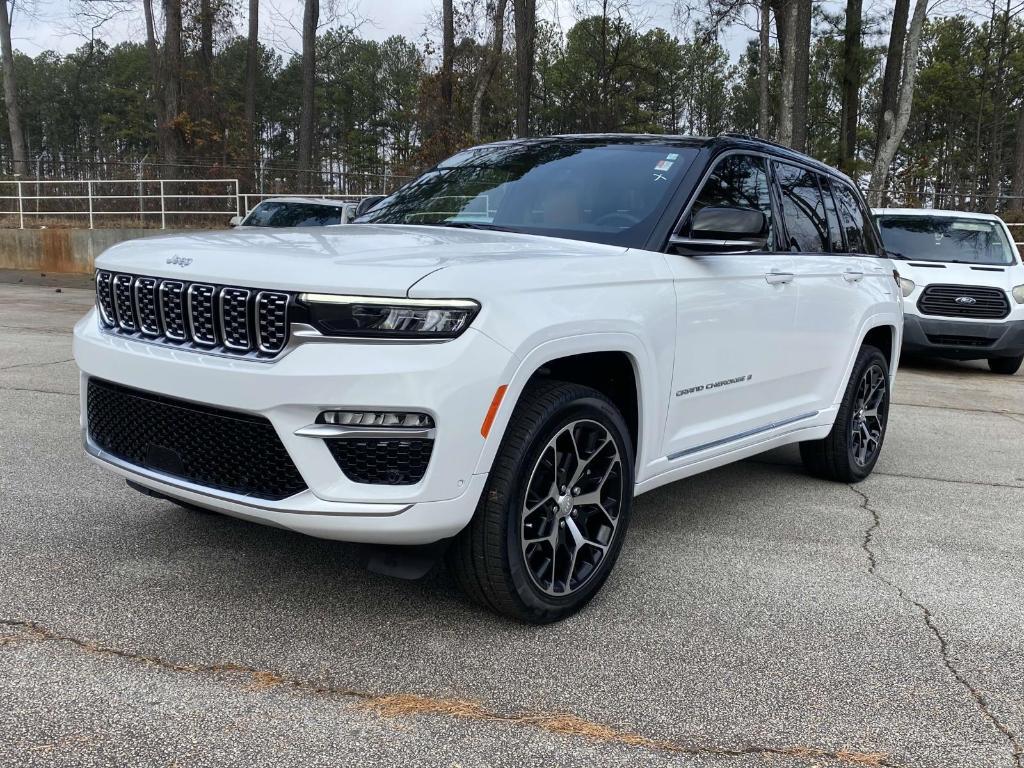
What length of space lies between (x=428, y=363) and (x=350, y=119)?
7087 cm

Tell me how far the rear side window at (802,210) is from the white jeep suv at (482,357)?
0.15 metres

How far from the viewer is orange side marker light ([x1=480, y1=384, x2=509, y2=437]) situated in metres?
2.93

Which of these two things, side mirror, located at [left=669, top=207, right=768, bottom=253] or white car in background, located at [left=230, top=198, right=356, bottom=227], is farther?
white car in background, located at [left=230, top=198, right=356, bottom=227]

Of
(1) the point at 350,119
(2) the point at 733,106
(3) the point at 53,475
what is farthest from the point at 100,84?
(3) the point at 53,475

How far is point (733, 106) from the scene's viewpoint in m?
62.6

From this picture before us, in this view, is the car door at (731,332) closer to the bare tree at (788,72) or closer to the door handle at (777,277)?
the door handle at (777,277)

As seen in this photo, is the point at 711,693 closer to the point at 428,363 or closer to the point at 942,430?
the point at 428,363

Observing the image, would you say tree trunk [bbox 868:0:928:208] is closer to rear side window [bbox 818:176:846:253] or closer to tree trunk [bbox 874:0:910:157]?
tree trunk [bbox 874:0:910:157]

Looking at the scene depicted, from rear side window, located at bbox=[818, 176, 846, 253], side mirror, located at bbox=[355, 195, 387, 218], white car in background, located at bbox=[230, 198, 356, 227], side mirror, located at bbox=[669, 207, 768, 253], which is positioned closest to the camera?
side mirror, located at bbox=[669, 207, 768, 253]

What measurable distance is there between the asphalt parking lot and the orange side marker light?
80 centimetres

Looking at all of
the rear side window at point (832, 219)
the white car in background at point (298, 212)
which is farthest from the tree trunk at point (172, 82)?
the rear side window at point (832, 219)

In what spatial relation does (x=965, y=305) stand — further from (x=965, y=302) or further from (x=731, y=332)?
(x=731, y=332)

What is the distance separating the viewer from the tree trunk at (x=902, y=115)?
61.8ft

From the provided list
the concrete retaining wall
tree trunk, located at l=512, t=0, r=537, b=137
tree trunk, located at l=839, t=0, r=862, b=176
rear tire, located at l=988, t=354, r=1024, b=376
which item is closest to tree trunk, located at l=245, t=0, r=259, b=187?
the concrete retaining wall
